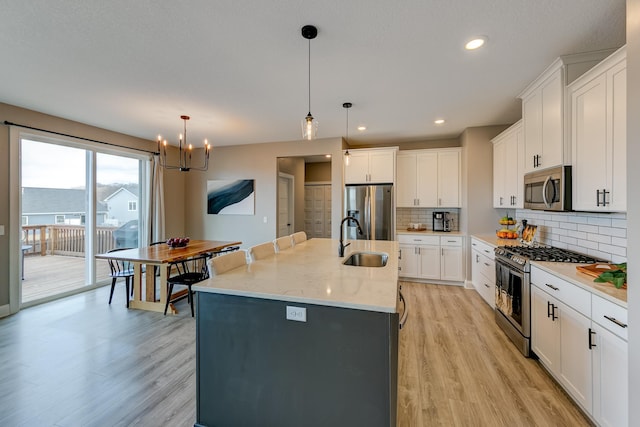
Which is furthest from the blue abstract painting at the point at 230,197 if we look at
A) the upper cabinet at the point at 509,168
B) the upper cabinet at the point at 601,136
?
the upper cabinet at the point at 601,136

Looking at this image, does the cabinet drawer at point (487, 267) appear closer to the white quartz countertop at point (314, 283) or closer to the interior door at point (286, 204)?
the white quartz countertop at point (314, 283)

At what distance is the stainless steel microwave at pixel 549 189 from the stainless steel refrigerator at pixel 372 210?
2079 millimetres

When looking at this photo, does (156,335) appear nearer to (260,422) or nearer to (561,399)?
(260,422)

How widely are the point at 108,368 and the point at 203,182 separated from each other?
417 centimetres

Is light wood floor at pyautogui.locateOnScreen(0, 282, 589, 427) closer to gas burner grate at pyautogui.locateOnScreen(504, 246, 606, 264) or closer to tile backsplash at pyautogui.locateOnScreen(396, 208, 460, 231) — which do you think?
gas burner grate at pyautogui.locateOnScreen(504, 246, 606, 264)

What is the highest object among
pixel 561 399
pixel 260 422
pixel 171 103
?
pixel 171 103

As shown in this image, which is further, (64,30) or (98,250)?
(98,250)

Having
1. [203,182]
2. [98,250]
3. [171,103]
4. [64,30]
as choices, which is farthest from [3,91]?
[203,182]

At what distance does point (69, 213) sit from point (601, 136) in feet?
20.8

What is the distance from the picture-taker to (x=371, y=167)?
491cm

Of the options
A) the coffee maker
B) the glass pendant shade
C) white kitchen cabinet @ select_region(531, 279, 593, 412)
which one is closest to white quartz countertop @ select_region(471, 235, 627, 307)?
white kitchen cabinet @ select_region(531, 279, 593, 412)

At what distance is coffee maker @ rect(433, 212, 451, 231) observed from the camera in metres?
4.89

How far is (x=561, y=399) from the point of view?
194cm

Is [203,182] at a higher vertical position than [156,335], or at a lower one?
higher
